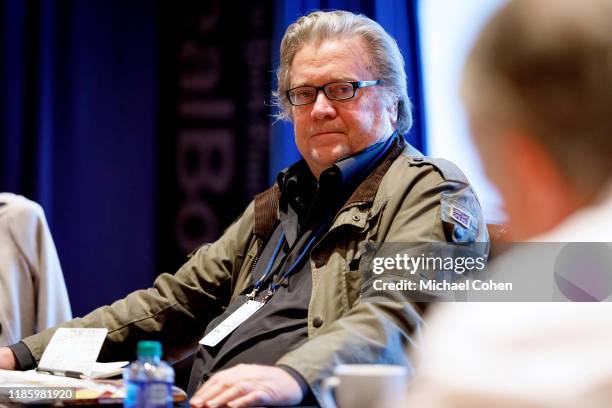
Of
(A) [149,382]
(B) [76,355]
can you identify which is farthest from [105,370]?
(A) [149,382]

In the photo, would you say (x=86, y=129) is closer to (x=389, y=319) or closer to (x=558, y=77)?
(x=389, y=319)

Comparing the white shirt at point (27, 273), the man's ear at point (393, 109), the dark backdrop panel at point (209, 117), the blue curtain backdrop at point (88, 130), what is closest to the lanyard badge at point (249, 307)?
the man's ear at point (393, 109)

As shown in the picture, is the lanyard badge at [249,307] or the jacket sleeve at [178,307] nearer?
the lanyard badge at [249,307]

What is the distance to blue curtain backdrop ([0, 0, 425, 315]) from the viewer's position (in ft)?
11.2

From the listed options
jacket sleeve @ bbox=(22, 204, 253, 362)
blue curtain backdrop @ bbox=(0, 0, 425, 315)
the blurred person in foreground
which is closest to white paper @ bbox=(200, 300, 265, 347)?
jacket sleeve @ bbox=(22, 204, 253, 362)

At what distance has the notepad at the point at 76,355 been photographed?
5.95 ft

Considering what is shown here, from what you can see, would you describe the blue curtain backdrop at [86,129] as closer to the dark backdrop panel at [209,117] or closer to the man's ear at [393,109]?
the dark backdrop panel at [209,117]

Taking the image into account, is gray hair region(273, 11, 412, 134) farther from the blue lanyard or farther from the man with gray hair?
the blue lanyard

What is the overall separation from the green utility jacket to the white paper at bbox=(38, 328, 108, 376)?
0.25ft

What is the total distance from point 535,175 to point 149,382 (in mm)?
734

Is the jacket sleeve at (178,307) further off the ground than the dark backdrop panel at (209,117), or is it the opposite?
the dark backdrop panel at (209,117)

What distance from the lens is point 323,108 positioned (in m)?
2.13

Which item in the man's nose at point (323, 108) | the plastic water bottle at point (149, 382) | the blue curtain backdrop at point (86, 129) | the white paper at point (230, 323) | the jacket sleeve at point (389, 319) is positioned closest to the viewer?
the plastic water bottle at point (149, 382)

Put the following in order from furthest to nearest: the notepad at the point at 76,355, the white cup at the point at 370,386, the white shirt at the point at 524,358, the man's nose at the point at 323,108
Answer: the man's nose at the point at 323,108 < the notepad at the point at 76,355 < the white cup at the point at 370,386 < the white shirt at the point at 524,358
